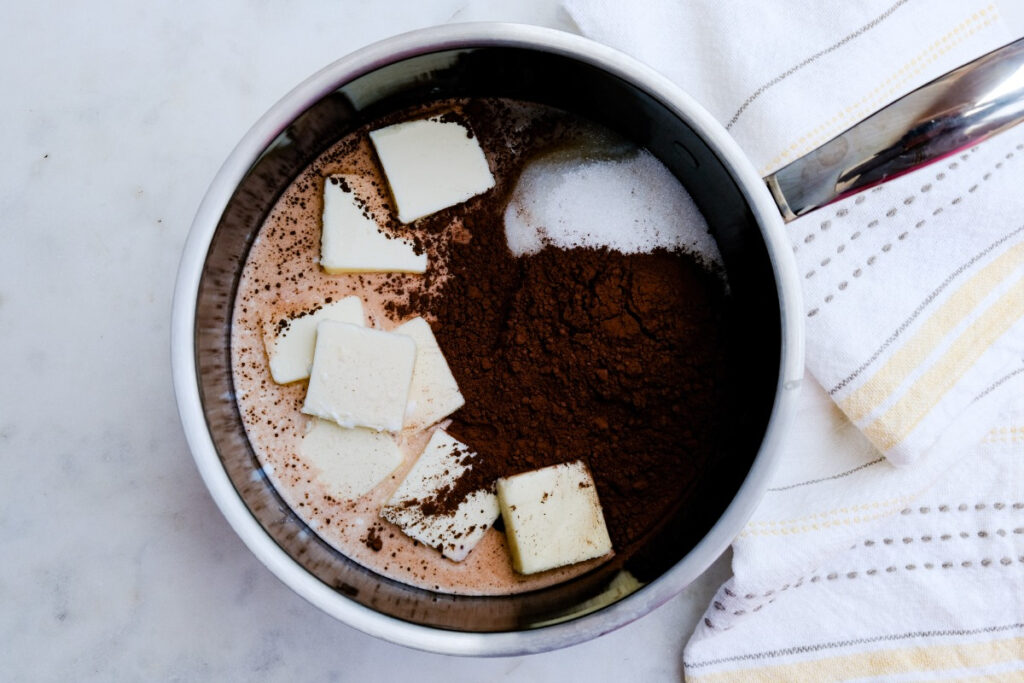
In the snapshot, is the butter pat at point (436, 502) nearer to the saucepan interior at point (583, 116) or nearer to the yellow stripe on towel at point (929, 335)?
the saucepan interior at point (583, 116)

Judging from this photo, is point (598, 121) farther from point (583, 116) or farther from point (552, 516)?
point (552, 516)

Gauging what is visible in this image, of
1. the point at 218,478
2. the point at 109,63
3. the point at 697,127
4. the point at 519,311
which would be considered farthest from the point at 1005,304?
the point at 109,63

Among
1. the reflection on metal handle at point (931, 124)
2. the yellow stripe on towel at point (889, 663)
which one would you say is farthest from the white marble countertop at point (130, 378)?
the reflection on metal handle at point (931, 124)

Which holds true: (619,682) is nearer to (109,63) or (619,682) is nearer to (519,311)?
(519,311)

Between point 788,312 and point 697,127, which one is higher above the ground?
point 697,127

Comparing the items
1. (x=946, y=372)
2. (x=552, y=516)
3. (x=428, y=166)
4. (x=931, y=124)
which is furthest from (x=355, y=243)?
(x=946, y=372)
